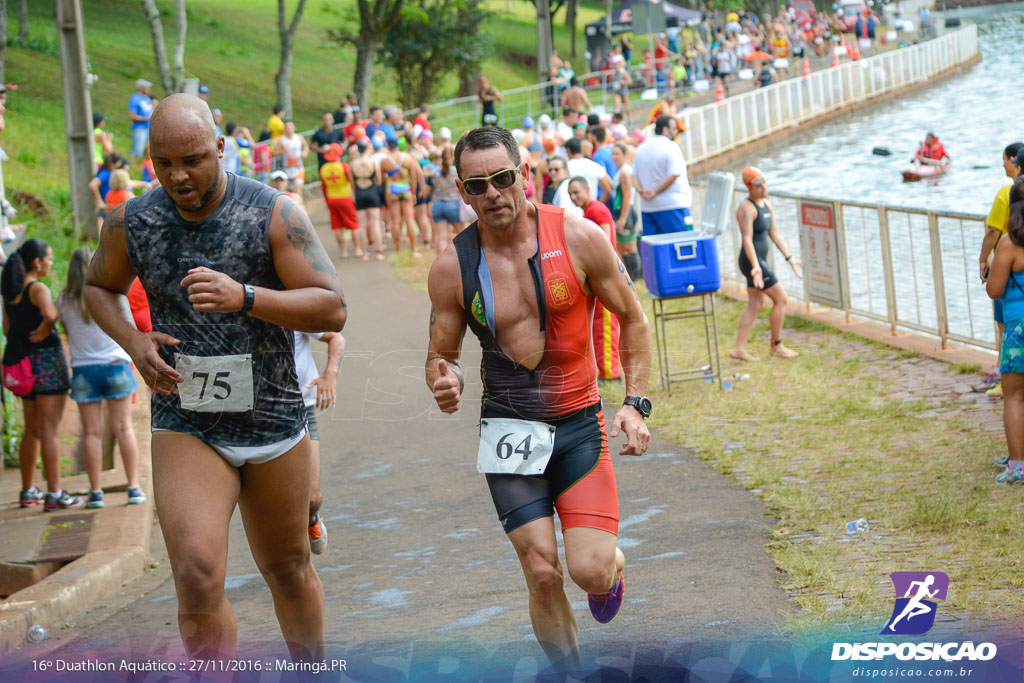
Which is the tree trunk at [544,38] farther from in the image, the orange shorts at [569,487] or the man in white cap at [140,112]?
the orange shorts at [569,487]

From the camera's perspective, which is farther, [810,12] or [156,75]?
[810,12]

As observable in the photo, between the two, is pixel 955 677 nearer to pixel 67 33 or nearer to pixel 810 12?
pixel 67 33

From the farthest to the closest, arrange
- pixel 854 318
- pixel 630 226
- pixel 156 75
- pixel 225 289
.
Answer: pixel 156 75 < pixel 630 226 < pixel 854 318 < pixel 225 289

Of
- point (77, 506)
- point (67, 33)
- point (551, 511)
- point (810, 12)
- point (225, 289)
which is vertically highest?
point (810, 12)

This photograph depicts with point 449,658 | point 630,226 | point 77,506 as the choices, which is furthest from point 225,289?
point 630,226

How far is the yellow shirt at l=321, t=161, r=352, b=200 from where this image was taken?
66.0 ft

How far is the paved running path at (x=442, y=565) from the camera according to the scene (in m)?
5.57

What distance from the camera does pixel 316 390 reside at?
21.1 feet

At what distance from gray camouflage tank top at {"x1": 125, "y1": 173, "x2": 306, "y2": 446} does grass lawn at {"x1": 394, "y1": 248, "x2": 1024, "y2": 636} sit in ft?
8.46

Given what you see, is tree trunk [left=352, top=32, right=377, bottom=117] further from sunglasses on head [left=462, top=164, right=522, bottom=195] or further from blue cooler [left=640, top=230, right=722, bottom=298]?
sunglasses on head [left=462, top=164, right=522, bottom=195]

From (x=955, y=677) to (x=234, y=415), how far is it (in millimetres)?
2640

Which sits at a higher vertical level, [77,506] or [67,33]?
[67,33]

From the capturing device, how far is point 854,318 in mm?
14094

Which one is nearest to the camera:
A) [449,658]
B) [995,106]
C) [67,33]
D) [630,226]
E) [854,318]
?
[449,658]
